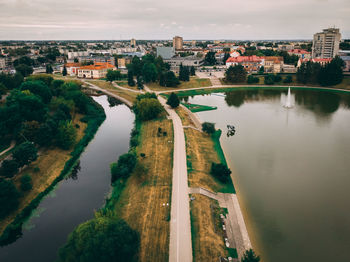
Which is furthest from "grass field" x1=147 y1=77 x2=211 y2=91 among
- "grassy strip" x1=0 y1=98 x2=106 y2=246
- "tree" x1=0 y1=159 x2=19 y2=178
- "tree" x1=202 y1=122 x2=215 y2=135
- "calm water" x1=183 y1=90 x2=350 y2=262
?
"tree" x1=0 y1=159 x2=19 y2=178

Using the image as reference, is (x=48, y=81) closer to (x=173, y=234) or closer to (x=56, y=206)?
(x=56, y=206)

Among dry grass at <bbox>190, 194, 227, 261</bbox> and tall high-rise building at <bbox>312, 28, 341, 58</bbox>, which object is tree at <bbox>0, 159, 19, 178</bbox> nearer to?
dry grass at <bbox>190, 194, 227, 261</bbox>

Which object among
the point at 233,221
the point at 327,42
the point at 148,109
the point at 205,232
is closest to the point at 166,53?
the point at 327,42

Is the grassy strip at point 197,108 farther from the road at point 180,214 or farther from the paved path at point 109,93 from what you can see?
the road at point 180,214

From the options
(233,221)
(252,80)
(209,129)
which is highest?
(252,80)

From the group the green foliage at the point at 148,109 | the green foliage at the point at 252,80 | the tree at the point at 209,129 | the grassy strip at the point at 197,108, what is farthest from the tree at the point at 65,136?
the green foliage at the point at 252,80

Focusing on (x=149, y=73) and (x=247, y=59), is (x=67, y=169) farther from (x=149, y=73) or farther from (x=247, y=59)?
(x=247, y=59)
